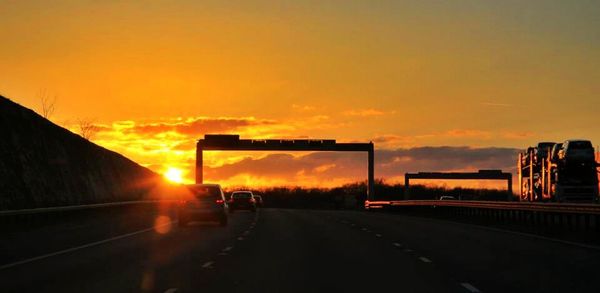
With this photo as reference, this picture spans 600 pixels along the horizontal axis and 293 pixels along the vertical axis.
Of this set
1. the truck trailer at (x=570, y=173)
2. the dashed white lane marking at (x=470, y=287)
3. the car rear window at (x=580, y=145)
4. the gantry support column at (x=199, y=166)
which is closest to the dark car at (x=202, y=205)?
the truck trailer at (x=570, y=173)

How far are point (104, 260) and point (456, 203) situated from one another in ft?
113

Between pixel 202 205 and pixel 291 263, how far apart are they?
62.1ft

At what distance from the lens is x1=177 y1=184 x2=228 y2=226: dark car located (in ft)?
121

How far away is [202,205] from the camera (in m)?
37.3

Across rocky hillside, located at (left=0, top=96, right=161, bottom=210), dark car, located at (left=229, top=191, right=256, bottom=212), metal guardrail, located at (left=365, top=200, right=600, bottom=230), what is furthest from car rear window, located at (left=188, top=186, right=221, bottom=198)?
dark car, located at (left=229, top=191, right=256, bottom=212)

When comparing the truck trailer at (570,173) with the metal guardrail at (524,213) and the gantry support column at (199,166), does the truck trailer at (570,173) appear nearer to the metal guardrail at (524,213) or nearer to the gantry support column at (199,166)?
the metal guardrail at (524,213)

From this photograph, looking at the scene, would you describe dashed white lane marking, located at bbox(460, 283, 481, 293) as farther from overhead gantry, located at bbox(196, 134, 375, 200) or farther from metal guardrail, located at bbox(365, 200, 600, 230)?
overhead gantry, located at bbox(196, 134, 375, 200)

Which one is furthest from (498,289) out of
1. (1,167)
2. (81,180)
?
(81,180)

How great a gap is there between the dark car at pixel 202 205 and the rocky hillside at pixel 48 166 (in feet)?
35.0

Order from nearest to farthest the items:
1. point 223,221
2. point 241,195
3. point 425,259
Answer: point 425,259 < point 223,221 < point 241,195

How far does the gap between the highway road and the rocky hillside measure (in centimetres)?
1832

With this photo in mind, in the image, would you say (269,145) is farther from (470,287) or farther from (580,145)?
(470,287)

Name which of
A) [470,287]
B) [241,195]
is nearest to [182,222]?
[470,287]

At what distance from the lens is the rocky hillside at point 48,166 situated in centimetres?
4747
